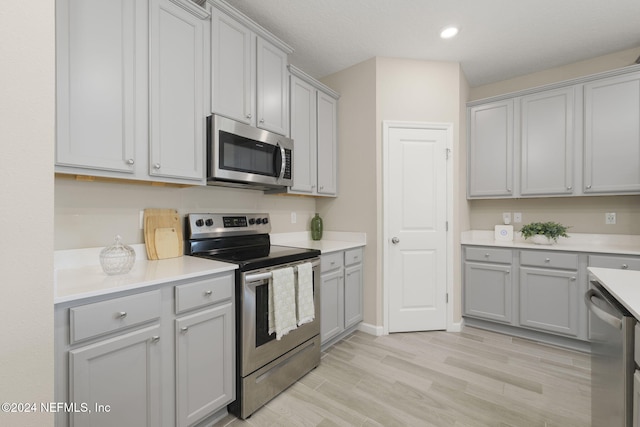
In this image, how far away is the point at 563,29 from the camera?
244 cm

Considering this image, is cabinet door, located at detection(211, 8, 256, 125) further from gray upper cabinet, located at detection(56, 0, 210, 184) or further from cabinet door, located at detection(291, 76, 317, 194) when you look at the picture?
cabinet door, located at detection(291, 76, 317, 194)

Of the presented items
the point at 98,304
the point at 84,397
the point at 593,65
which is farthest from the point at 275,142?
the point at 593,65

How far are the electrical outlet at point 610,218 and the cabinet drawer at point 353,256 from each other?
251 cm

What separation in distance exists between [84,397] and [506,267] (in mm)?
3334

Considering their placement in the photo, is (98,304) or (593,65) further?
(593,65)

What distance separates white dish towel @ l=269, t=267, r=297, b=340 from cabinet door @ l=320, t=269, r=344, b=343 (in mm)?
494

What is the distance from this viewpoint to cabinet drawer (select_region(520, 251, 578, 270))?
2.56 metres

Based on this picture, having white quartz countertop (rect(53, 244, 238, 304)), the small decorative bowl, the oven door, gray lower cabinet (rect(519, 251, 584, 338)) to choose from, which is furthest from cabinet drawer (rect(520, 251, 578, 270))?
the small decorative bowl

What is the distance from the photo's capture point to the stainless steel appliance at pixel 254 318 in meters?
1.67

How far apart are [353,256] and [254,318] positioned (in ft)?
4.39

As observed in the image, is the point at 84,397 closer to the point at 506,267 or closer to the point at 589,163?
the point at 506,267

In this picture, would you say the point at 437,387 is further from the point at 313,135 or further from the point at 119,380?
the point at 313,135

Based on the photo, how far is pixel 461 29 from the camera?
2447 millimetres

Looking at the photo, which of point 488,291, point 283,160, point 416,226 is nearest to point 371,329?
point 416,226
